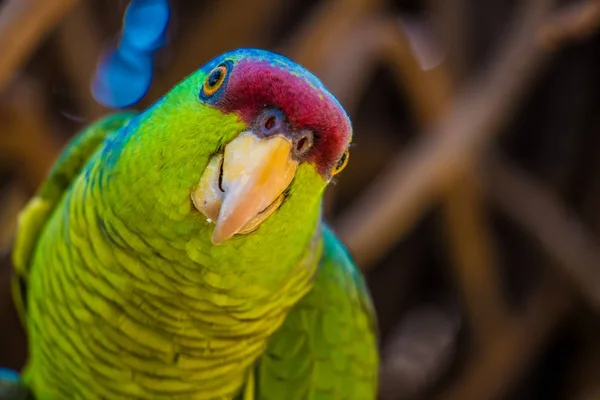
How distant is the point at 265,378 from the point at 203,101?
40 cm

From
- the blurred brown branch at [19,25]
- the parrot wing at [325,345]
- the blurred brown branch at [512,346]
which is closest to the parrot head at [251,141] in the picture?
the parrot wing at [325,345]

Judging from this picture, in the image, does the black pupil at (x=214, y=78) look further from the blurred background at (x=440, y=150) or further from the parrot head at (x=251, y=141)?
the blurred background at (x=440, y=150)

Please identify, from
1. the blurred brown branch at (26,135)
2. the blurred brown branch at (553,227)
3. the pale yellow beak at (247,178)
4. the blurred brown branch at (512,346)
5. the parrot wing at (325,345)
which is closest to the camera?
the pale yellow beak at (247,178)

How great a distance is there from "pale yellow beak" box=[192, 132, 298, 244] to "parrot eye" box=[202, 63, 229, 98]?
0.05 metres

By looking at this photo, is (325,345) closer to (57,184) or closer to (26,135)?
(57,184)

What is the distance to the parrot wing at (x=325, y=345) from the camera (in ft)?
2.50

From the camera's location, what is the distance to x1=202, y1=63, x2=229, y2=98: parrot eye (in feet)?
1.68

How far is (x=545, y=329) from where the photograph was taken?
6.64ft

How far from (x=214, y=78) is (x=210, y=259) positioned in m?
0.17

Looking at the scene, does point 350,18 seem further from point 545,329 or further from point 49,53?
point 545,329

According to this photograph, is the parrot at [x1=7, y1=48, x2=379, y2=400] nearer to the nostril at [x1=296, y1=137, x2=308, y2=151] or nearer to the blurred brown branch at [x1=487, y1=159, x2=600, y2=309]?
the nostril at [x1=296, y1=137, x2=308, y2=151]

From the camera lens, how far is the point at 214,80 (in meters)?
0.52

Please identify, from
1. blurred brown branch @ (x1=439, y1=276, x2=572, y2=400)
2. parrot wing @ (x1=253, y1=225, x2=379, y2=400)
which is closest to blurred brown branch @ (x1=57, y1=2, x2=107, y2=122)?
parrot wing @ (x1=253, y1=225, x2=379, y2=400)

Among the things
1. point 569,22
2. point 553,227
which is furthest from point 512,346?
point 569,22
